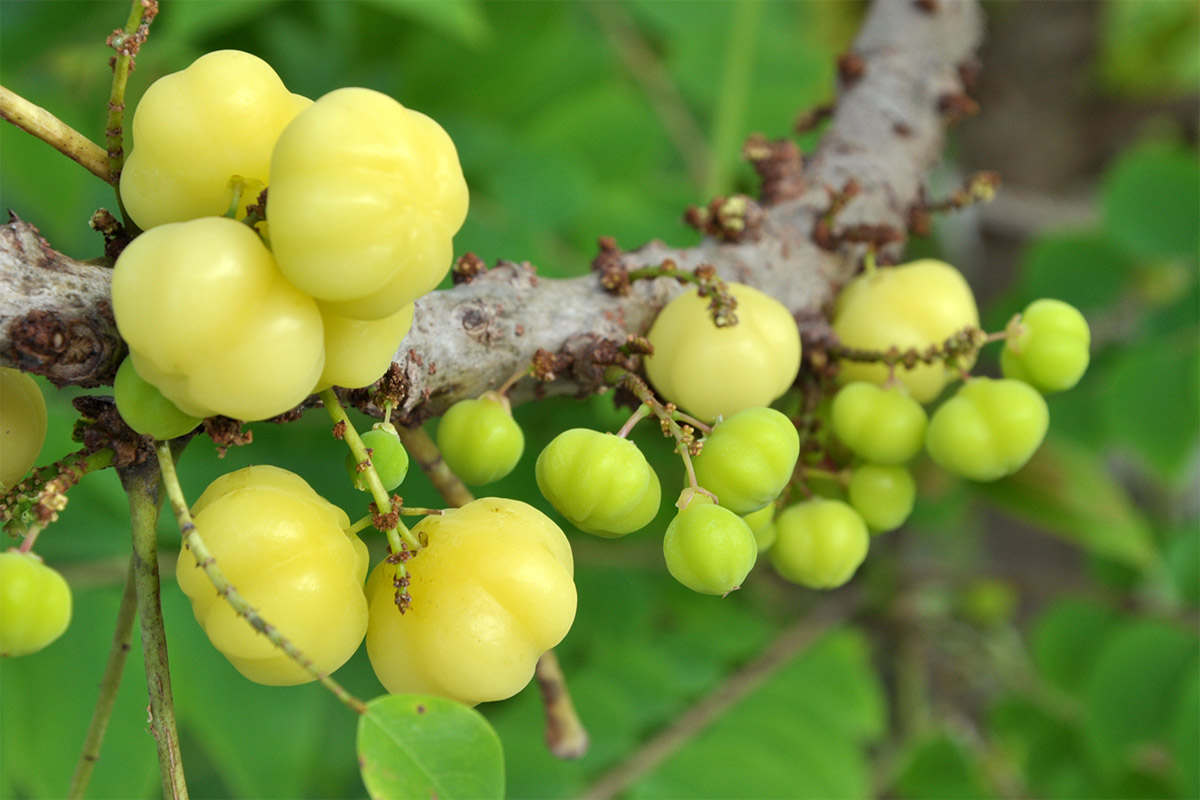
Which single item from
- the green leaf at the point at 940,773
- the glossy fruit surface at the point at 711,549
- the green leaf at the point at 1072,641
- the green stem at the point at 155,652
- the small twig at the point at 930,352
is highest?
the small twig at the point at 930,352

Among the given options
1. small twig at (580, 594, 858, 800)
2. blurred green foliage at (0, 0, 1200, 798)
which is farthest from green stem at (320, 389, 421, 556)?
small twig at (580, 594, 858, 800)

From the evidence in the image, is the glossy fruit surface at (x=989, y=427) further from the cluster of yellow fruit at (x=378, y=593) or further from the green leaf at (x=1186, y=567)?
the green leaf at (x=1186, y=567)

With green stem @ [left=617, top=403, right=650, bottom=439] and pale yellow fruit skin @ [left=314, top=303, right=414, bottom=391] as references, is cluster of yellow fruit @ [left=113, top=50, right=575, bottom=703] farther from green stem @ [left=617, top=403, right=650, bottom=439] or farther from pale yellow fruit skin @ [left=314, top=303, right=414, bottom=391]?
green stem @ [left=617, top=403, right=650, bottom=439]

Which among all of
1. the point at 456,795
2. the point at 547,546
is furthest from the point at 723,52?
the point at 456,795

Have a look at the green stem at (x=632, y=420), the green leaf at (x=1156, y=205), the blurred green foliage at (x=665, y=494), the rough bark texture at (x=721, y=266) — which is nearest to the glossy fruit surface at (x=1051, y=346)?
the rough bark texture at (x=721, y=266)

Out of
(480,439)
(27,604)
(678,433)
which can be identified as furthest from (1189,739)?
(27,604)

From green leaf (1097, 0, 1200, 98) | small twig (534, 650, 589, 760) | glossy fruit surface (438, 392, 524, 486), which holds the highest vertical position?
green leaf (1097, 0, 1200, 98)
